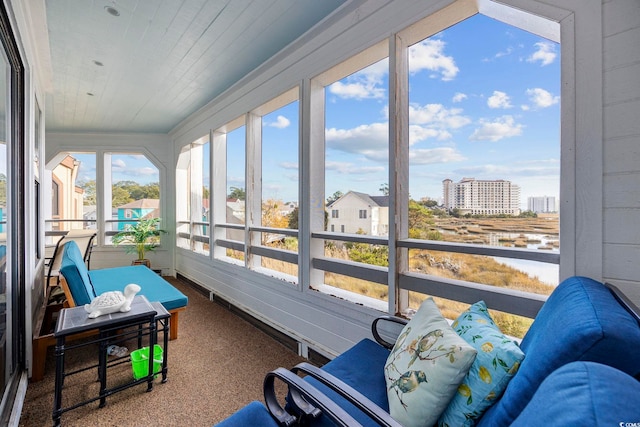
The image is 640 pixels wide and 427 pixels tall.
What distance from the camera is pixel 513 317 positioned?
→ 167 cm

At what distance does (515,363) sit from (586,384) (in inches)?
19.7

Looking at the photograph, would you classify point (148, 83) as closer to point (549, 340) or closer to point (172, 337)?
point (172, 337)

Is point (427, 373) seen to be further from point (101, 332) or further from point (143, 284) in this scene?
point (143, 284)

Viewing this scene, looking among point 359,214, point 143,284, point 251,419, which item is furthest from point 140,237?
point 251,419

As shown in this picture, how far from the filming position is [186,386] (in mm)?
2250

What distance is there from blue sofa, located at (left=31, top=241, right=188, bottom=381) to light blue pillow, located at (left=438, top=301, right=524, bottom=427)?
8.45 feet

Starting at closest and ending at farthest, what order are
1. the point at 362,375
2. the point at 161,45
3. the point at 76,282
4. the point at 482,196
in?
the point at 362,375, the point at 482,196, the point at 76,282, the point at 161,45

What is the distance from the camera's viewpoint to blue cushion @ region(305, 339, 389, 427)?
1295 mm

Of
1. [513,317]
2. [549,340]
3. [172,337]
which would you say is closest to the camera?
[549,340]

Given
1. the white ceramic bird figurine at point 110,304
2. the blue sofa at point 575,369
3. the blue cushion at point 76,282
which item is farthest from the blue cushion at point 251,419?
the blue cushion at point 76,282

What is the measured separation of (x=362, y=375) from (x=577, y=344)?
1007 millimetres

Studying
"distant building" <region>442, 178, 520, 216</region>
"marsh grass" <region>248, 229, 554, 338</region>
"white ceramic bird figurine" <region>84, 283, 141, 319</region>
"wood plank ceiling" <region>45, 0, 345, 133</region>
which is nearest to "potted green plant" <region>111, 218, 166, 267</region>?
"wood plank ceiling" <region>45, 0, 345, 133</region>

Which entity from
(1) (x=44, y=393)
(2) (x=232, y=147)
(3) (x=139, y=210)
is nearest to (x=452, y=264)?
(1) (x=44, y=393)

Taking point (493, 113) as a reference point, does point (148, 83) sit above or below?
above
